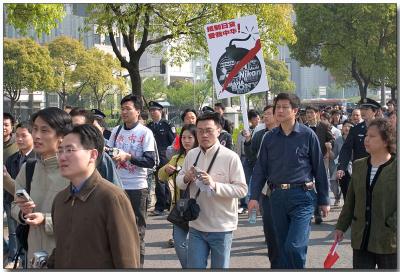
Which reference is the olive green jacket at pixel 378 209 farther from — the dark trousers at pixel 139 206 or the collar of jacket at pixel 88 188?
the dark trousers at pixel 139 206

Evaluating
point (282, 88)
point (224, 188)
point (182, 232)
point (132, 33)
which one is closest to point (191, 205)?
point (224, 188)

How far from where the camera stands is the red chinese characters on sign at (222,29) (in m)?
10.3

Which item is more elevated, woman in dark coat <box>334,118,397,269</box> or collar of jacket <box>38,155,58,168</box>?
collar of jacket <box>38,155,58,168</box>

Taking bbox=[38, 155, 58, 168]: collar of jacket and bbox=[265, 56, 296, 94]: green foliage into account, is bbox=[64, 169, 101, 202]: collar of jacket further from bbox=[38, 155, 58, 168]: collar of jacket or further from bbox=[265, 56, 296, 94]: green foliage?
bbox=[265, 56, 296, 94]: green foliage

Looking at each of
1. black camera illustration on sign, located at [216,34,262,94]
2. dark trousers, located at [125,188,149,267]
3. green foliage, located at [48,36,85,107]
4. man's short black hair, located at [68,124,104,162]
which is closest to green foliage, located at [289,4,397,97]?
green foliage, located at [48,36,85,107]

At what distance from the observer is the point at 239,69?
1033cm

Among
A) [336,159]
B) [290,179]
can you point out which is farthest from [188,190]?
[336,159]

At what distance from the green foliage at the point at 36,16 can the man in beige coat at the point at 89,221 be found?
10.6 m

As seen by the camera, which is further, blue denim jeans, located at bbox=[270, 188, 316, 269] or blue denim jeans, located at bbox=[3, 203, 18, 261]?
blue denim jeans, located at bbox=[3, 203, 18, 261]

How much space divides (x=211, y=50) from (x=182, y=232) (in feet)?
13.0

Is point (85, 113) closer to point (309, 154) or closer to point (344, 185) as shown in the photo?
point (309, 154)

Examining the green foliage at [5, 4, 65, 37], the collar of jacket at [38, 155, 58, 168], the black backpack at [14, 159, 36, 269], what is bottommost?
the black backpack at [14, 159, 36, 269]

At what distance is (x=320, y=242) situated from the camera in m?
9.73

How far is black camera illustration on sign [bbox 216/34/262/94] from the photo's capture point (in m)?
10.3
